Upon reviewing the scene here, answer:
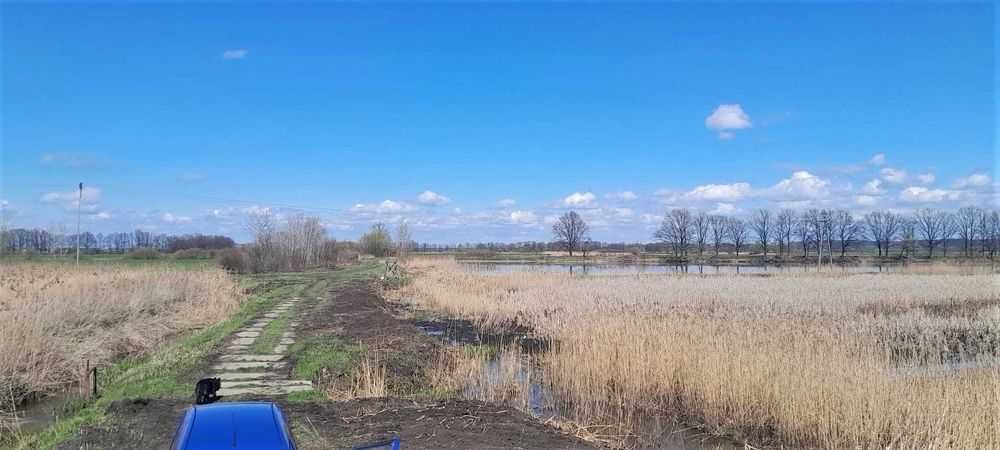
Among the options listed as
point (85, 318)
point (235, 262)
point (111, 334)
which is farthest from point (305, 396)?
point (235, 262)

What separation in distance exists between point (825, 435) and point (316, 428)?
5.30 meters

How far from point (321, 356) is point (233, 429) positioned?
8.34m

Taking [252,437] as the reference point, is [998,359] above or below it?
below

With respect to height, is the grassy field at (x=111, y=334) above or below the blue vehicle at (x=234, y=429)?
below

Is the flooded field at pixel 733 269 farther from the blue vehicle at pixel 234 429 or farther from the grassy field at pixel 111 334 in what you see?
the blue vehicle at pixel 234 429

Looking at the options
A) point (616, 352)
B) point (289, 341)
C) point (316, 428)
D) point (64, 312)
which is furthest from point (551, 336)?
point (64, 312)

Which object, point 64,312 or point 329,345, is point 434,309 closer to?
point 329,345

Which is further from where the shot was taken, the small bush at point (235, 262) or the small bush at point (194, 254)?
the small bush at point (194, 254)

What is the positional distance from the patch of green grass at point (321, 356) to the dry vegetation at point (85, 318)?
10.3 feet

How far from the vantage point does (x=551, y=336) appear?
14102mm

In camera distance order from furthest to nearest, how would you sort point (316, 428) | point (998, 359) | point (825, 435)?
1. point (998, 359)
2. point (825, 435)
3. point (316, 428)

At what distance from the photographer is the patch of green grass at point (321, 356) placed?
9094 millimetres

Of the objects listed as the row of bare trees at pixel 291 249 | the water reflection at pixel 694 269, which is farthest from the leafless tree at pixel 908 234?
the row of bare trees at pixel 291 249

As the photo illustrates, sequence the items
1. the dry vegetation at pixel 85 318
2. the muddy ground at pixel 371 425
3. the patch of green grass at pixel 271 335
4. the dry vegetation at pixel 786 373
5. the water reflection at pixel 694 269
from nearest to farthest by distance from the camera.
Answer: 1. the muddy ground at pixel 371 425
2. the dry vegetation at pixel 786 373
3. the dry vegetation at pixel 85 318
4. the patch of green grass at pixel 271 335
5. the water reflection at pixel 694 269
